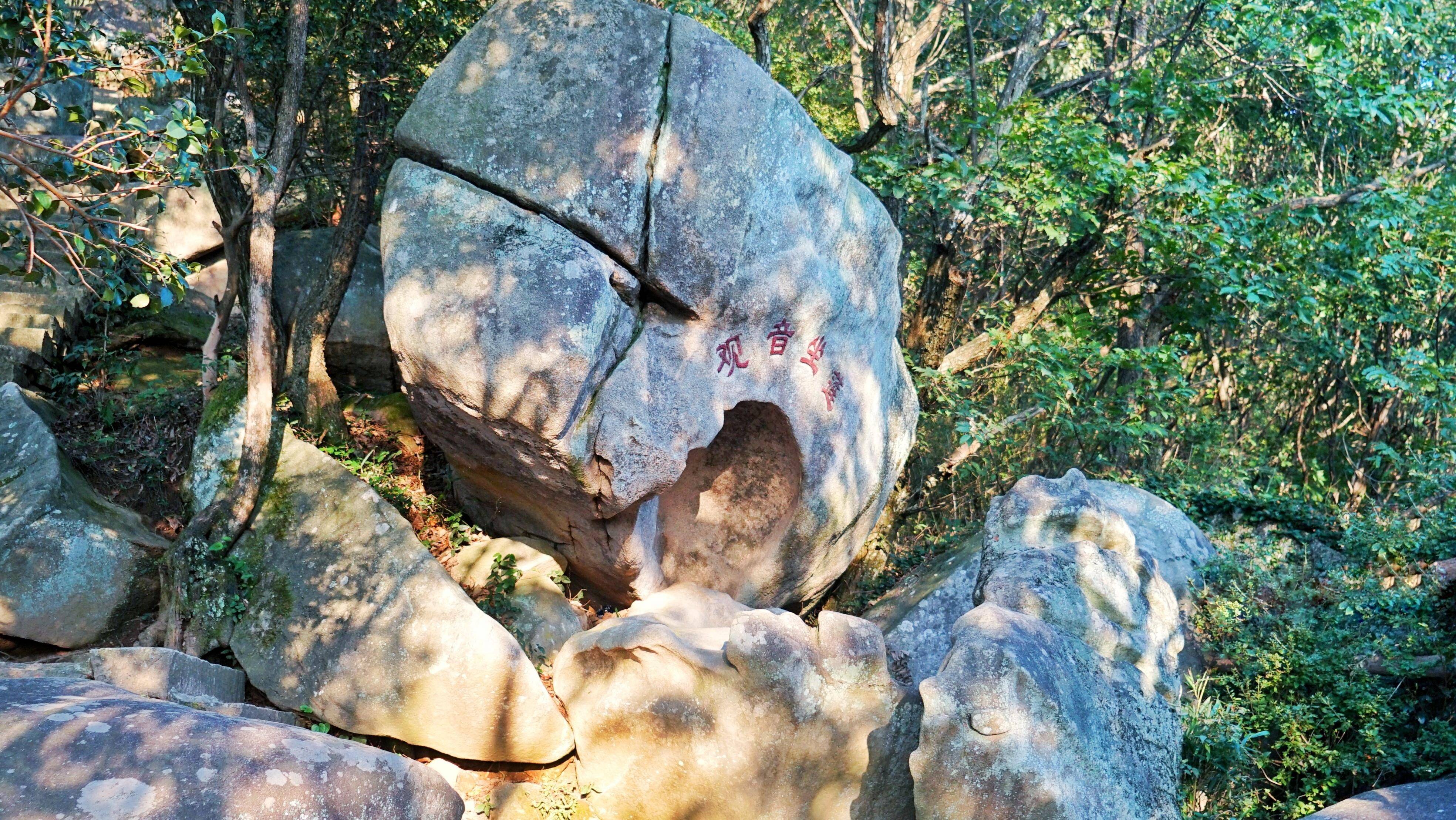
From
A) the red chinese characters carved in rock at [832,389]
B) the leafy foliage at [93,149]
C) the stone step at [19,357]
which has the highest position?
the leafy foliage at [93,149]

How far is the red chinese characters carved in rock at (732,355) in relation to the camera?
23.3ft

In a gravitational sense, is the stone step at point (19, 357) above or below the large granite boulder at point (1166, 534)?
above

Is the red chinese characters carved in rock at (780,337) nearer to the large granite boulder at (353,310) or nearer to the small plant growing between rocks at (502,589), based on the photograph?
the small plant growing between rocks at (502,589)

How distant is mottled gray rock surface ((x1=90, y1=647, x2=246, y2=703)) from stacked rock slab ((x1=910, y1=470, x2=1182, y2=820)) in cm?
380

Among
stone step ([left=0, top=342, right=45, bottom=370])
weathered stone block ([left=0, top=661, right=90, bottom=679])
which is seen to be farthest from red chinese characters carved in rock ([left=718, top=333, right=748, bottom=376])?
stone step ([left=0, top=342, right=45, bottom=370])

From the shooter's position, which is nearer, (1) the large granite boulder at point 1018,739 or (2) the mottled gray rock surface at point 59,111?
(1) the large granite boulder at point 1018,739

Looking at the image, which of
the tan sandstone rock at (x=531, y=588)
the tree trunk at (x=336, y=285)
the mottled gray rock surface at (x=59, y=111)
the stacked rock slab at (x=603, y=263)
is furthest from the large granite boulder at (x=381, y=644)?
the mottled gray rock surface at (x=59, y=111)

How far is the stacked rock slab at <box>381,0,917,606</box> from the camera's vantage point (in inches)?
243

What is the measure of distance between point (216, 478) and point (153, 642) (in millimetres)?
1100

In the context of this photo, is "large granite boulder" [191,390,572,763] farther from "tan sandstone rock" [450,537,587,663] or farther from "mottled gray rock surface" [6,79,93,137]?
"mottled gray rock surface" [6,79,93,137]

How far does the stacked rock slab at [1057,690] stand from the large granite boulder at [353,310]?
493 cm

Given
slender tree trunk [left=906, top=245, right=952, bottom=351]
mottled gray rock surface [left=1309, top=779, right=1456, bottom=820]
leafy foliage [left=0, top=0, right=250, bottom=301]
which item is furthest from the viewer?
slender tree trunk [left=906, top=245, right=952, bottom=351]

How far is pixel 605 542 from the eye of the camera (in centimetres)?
721

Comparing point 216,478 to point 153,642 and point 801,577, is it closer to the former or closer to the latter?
point 153,642
